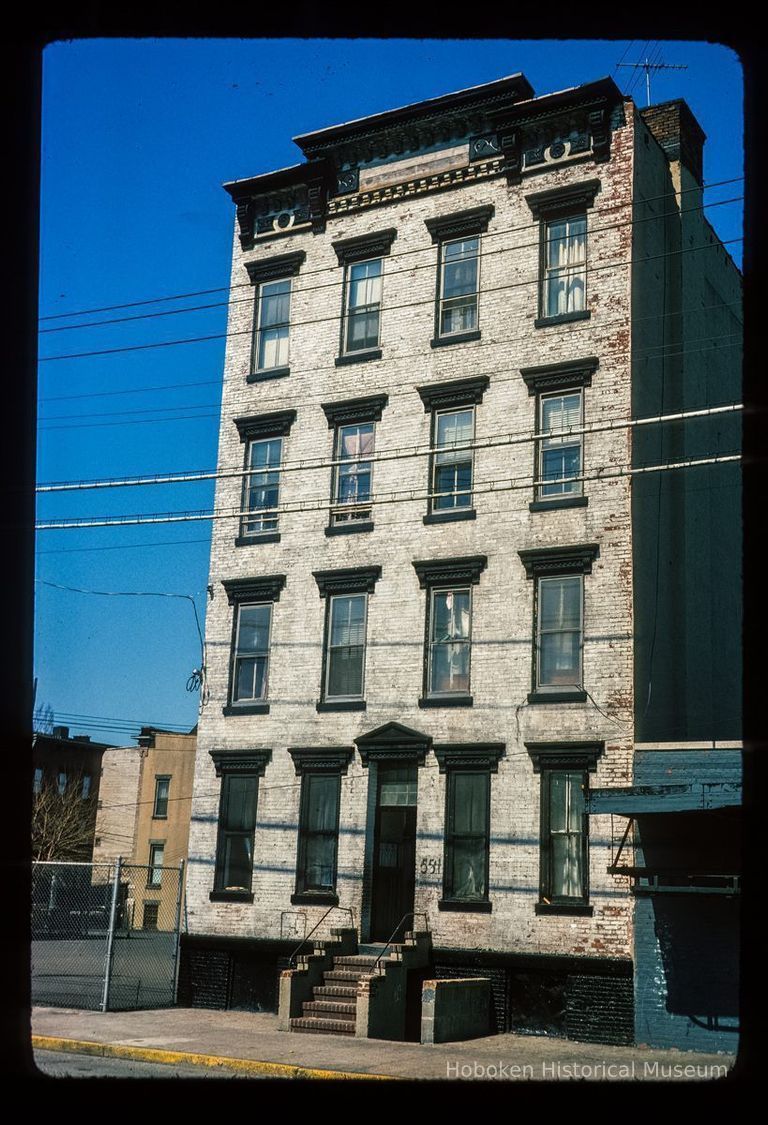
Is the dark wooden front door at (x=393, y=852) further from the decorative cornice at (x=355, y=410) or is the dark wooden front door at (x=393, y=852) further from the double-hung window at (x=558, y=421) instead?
→ the decorative cornice at (x=355, y=410)

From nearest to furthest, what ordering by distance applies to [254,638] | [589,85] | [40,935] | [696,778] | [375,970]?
[696,778] → [375,970] → [589,85] → [254,638] → [40,935]

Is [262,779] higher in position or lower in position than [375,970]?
higher

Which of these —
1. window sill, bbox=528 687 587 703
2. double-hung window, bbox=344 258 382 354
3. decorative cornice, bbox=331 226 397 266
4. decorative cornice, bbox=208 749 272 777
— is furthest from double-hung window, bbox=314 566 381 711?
decorative cornice, bbox=331 226 397 266

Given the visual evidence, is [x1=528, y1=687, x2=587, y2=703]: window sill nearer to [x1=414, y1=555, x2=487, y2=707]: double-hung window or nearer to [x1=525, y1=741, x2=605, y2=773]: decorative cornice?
[x1=525, y1=741, x2=605, y2=773]: decorative cornice

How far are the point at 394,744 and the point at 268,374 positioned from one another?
8157mm

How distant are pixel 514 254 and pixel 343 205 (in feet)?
13.6

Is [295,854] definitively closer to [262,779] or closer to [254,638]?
[262,779]

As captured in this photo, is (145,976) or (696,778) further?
(145,976)

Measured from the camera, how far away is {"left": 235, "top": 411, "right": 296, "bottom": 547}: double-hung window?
23.4m

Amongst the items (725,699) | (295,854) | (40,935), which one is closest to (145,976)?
(295,854)

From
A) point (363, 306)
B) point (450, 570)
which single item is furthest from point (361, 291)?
point (450, 570)

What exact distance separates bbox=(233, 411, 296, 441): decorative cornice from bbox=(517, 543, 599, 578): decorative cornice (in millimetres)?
5924

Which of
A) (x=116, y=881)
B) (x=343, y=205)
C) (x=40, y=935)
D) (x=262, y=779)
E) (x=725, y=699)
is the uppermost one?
(x=343, y=205)

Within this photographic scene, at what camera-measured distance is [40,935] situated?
1280 inches
